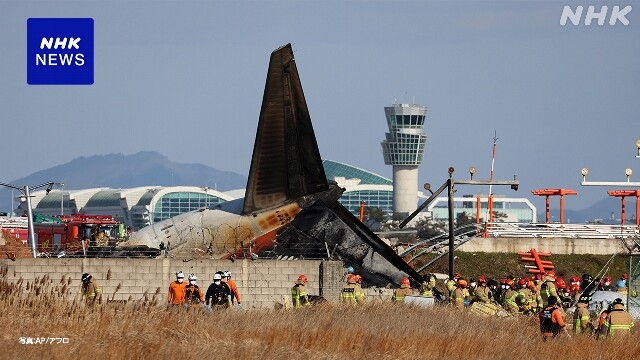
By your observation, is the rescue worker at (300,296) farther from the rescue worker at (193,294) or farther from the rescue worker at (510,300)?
the rescue worker at (510,300)

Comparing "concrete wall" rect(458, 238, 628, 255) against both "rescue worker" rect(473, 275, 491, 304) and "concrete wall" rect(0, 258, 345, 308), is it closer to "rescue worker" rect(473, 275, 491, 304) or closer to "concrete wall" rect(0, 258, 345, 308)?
"rescue worker" rect(473, 275, 491, 304)

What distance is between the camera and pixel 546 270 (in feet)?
227

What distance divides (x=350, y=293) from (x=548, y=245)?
33447 millimetres

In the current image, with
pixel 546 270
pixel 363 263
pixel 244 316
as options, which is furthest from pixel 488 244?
pixel 244 316

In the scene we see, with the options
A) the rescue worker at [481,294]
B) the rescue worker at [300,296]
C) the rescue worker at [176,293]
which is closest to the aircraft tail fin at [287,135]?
the rescue worker at [481,294]

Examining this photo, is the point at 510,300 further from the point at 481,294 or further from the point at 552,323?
the point at 552,323

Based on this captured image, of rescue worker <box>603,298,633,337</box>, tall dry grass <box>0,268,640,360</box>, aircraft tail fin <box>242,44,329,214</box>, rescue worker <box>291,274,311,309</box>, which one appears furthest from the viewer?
aircraft tail fin <box>242,44,329,214</box>

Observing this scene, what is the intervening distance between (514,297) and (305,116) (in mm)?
11514

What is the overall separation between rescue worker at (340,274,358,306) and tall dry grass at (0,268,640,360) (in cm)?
630

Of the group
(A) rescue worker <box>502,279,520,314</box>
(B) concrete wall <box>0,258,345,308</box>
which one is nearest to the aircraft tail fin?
(B) concrete wall <box>0,258,345,308</box>

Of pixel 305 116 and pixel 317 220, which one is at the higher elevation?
pixel 305 116

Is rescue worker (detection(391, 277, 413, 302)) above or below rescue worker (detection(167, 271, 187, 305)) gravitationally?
below

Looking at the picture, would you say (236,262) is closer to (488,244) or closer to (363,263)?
(363,263)

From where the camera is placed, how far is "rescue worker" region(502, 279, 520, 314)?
40.6 m
